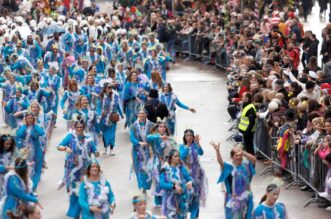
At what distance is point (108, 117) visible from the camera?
22.9m

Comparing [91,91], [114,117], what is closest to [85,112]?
[114,117]

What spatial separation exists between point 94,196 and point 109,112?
8186mm

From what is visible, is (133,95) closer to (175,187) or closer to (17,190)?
(175,187)

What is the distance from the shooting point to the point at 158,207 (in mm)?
17516

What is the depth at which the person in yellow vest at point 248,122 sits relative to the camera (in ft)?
69.1

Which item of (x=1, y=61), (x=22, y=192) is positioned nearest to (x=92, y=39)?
(x=1, y=61)

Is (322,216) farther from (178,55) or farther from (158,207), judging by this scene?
(178,55)

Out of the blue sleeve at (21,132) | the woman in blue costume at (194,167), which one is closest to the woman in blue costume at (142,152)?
the blue sleeve at (21,132)

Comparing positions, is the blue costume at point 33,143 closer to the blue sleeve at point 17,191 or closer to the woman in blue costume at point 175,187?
the woman in blue costume at point 175,187

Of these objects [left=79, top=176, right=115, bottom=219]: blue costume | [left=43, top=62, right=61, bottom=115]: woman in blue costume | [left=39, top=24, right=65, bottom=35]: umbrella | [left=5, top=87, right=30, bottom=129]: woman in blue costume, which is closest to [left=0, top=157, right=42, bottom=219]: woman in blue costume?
[left=79, top=176, right=115, bottom=219]: blue costume

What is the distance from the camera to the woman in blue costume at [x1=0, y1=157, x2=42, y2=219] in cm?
1497

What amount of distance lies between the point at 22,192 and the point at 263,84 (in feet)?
30.4

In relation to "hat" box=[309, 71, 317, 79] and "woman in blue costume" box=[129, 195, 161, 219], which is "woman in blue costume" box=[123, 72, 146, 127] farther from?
"woman in blue costume" box=[129, 195, 161, 219]

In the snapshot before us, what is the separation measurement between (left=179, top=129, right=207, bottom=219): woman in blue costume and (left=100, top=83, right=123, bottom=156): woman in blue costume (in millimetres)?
5626
